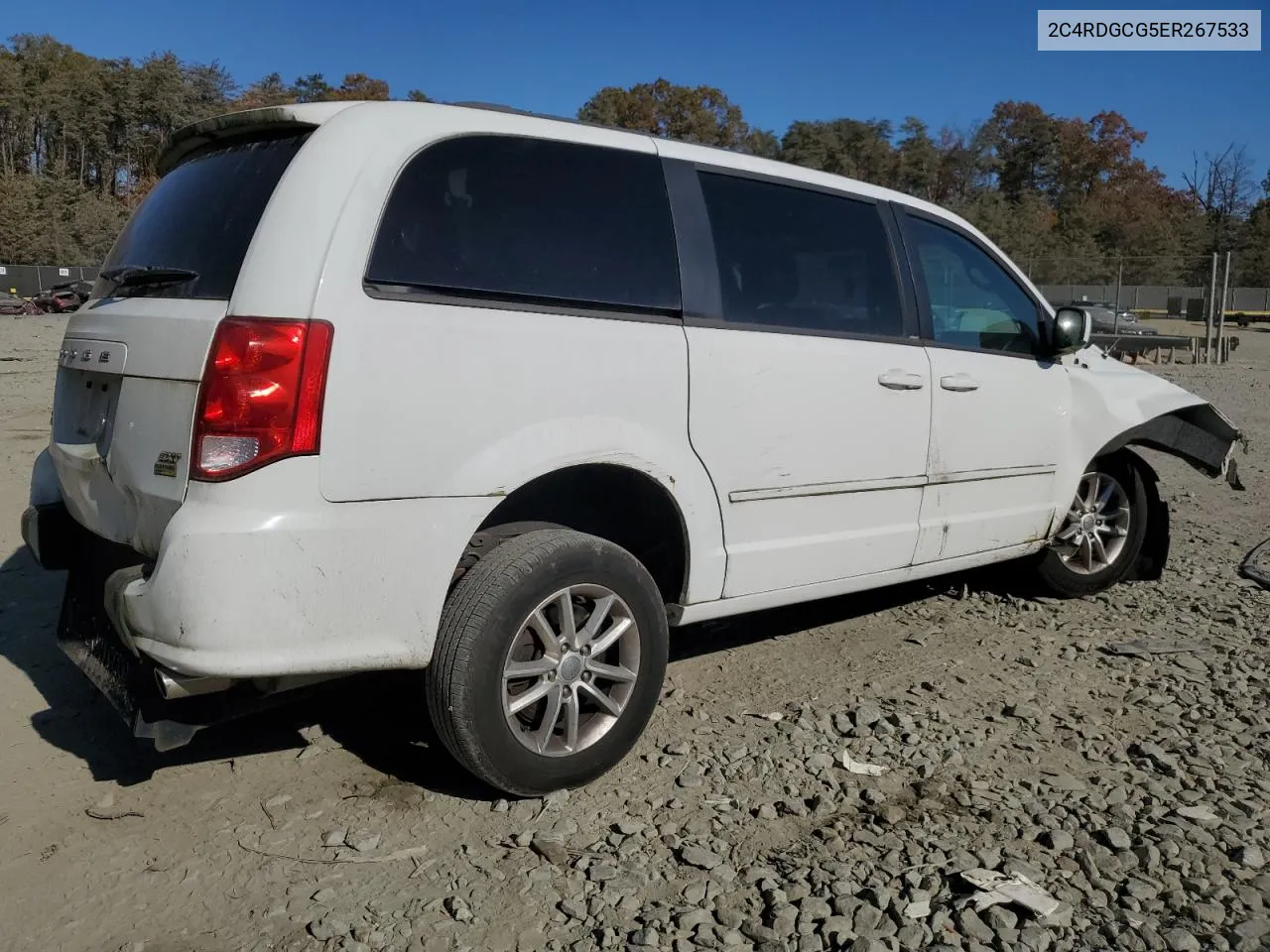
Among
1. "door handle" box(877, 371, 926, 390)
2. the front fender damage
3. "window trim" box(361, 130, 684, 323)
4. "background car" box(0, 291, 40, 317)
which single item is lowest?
the front fender damage

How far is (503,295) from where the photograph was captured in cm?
296

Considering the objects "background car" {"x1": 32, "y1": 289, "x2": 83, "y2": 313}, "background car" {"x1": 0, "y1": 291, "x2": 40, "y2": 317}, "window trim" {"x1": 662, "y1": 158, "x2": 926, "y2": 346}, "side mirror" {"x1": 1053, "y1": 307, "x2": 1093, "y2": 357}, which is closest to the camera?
"window trim" {"x1": 662, "y1": 158, "x2": 926, "y2": 346}

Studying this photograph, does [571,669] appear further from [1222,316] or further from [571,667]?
[1222,316]

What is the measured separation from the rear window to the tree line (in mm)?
46268

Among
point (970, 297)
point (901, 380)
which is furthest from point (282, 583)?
point (970, 297)

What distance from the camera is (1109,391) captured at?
4.98m

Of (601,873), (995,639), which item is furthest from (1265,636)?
(601,873)

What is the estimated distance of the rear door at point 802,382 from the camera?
3.47m

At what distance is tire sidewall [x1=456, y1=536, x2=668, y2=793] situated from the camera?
2869 mm

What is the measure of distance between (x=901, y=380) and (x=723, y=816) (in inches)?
71.1

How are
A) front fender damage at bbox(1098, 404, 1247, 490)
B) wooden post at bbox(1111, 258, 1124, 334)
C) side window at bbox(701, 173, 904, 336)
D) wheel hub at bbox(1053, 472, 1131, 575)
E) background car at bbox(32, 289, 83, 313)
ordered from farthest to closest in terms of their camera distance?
background car at bbox(32, 289, 83, 313) → wooden post at bbox(1111, 258, 1124, 334) → front fender damage at bbox(1098, 404, 1247, 490) → wheel hub at bbox(1053, 472, 1131, 575) → side window at bbox(701, 173, 904, 336)

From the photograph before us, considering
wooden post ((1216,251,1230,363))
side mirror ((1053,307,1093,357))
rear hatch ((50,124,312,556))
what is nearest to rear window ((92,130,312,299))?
rear hatch ((50,124,312,556))

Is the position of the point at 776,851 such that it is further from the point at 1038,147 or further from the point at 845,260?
the point at 1038,147

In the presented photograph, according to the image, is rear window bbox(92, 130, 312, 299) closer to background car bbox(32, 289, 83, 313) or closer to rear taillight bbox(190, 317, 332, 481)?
rear taillight bbox(190, 317, 332, 481)
